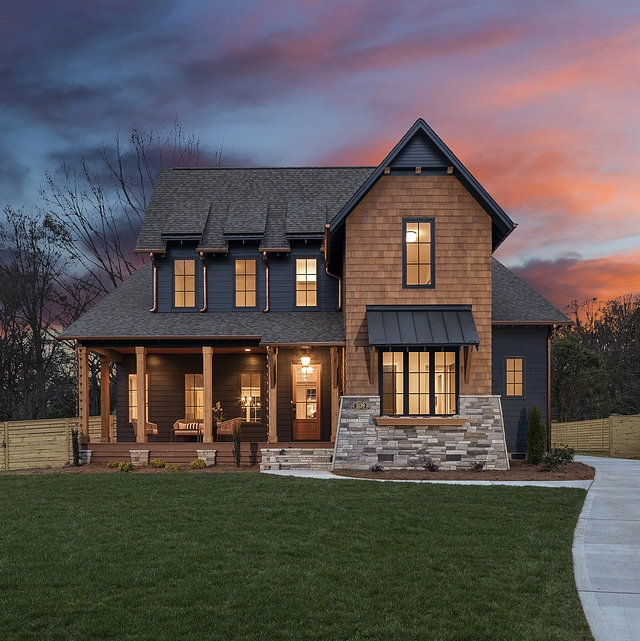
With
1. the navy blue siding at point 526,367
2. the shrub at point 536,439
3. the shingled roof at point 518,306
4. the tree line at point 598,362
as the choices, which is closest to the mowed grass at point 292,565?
the shrub at point 536,439

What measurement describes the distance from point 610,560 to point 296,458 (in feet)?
32.5

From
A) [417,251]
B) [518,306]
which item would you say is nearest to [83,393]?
[417,251]

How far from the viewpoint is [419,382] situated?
623 inches

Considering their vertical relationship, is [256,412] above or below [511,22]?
below

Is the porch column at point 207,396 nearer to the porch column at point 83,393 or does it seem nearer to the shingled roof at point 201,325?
the shingled roof at point 201,325

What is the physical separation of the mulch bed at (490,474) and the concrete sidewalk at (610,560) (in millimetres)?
1289

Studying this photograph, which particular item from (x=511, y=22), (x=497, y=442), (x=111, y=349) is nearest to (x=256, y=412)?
(x=111, y=349)

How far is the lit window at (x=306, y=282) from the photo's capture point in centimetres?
1983

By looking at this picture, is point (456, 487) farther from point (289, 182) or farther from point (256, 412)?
point (289, 182)

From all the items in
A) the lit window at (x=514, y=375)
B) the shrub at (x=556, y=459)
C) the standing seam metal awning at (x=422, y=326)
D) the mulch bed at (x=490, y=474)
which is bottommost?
the mulch bed at (x=490, y=474)

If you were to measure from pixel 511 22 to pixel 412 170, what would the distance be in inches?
202

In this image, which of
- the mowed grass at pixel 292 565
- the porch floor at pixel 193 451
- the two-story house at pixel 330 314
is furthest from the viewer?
the porch floor at pixel 193 451

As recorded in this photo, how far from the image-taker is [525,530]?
8977 millimetres

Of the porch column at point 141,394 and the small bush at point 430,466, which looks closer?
the small bush at point 430,466
